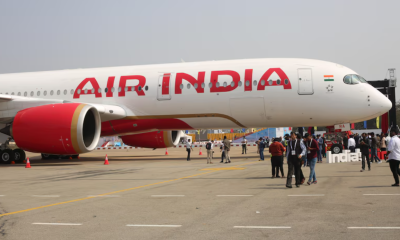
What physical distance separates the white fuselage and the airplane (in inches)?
1.9

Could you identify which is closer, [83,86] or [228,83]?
[228,83]

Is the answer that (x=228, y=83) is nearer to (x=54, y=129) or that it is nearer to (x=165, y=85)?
(x=165, y=85)

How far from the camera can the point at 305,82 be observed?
22.2 metres

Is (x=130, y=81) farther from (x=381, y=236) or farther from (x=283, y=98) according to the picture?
(x=381, y=236)

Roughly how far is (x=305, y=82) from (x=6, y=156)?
17155mm

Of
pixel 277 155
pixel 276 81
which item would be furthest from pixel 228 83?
pixel 277 155

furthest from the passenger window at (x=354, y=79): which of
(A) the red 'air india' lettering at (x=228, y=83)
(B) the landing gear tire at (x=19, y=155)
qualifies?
(B) the landing gear tire at (x=19, y=155)

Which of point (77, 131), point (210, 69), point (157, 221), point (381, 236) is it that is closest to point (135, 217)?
point (157, 221)

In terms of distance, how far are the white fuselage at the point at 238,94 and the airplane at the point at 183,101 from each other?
5 cm

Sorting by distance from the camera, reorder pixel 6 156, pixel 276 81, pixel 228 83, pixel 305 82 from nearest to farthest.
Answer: pixel 305 82, pixel 276 81, pixel 228 83, pixel 6 156

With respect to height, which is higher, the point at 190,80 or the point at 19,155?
the point at 190,80

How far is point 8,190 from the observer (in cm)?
1258

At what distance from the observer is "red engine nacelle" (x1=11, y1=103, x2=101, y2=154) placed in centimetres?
2153

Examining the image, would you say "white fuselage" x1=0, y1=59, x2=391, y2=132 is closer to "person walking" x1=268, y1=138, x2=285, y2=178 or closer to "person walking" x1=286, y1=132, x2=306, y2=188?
"person walking" x1=268, y1=138, x2=285, y2=178
